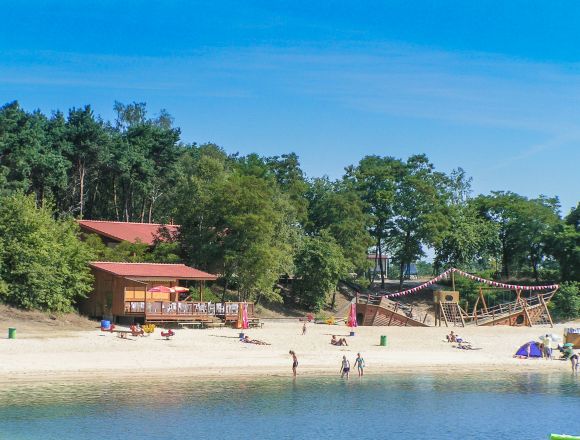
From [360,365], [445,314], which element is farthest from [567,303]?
[360,365]

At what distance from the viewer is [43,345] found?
40.9m

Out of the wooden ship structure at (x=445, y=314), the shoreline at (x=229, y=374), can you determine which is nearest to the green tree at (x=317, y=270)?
the wooden ship structure at (x=445, y=314)

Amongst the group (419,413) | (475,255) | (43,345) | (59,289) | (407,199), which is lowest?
(419,413)

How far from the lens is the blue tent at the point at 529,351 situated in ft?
157

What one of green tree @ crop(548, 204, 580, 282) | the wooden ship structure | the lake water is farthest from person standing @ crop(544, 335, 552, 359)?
green tree @ crop(548, 204, 580, 282)

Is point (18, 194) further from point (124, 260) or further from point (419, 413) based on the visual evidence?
point (419, 413)

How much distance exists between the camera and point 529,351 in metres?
48.1

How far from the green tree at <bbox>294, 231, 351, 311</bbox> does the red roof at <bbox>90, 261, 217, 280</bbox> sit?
1509cm

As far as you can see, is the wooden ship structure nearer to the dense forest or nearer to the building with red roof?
the dense forest

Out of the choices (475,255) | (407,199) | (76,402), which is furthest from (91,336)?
(475,255)

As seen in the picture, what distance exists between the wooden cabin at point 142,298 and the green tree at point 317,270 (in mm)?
14973

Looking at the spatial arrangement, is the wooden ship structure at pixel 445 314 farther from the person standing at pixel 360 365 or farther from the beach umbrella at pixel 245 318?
the person standing at pixel 360 365

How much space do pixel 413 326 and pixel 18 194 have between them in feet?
97.8

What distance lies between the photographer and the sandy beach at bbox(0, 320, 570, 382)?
124 feet
